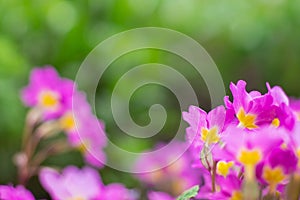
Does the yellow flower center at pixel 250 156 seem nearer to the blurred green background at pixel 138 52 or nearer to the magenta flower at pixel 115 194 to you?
the magenta flower at pixel 115 194

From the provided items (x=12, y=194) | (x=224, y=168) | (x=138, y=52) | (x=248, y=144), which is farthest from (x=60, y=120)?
(x=138, y=52)

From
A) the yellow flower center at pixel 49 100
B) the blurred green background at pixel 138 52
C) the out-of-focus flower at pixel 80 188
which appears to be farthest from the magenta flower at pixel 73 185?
the blurred green background at pixel 138 52

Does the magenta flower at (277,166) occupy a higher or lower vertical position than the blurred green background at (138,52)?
higher

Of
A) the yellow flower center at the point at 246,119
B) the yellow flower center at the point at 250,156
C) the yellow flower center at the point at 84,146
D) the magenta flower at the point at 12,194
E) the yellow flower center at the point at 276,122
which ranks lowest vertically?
the yellow flower center at the point at 84,146

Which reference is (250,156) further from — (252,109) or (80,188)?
(80,188)

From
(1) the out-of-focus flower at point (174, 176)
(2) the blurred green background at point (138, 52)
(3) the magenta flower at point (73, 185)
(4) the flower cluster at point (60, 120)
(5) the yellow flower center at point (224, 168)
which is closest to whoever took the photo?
(5) the yellow flower center at point (224, 168)

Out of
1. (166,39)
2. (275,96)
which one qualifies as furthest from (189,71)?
(275,96)

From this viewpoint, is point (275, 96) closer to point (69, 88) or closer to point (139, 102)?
point (69, 88)

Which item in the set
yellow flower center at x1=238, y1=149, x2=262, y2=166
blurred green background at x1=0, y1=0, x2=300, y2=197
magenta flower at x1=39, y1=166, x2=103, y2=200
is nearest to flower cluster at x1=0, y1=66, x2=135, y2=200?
magenta flower at x1=39, y1=166, x2=103, y2=200
